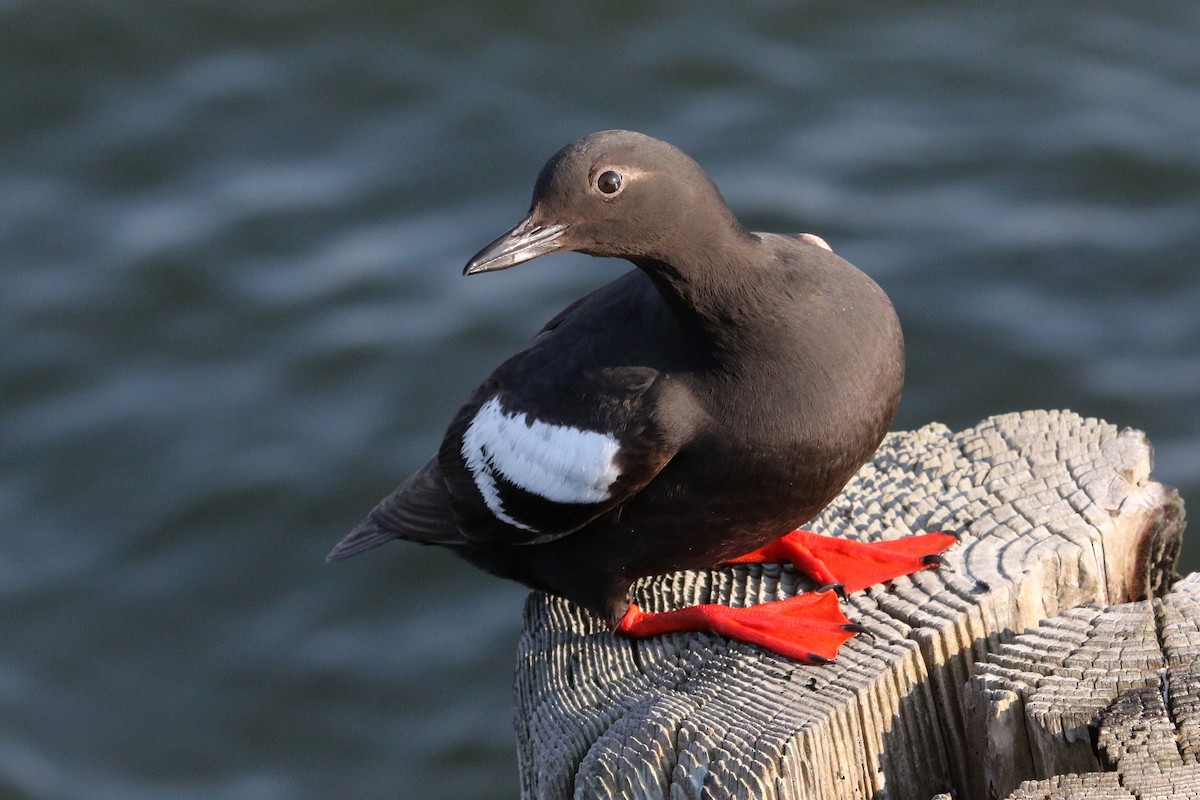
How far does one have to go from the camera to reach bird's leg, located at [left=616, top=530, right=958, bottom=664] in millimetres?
3486

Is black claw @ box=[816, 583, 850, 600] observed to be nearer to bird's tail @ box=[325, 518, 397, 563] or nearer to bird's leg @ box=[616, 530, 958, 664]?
bird's leg @ box=[616, 530, 958, 664]

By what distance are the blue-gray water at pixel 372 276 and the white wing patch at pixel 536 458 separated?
2.51m

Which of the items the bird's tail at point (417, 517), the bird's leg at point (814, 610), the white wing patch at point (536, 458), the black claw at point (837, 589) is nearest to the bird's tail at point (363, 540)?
the bird's tail at point (417, 517)

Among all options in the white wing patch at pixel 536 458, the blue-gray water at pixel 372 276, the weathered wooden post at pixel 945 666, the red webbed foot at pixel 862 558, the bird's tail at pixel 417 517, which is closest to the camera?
the weathered wooden post at pixel 945 666

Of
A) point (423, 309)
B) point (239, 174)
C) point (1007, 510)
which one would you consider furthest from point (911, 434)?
point (239, 174)

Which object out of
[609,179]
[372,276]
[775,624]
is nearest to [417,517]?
[775,624]

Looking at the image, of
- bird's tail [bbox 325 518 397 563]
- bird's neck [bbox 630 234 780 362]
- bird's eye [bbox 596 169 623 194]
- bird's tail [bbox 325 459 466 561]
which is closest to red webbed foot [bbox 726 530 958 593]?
bird's neck [bbox 630 234 780 362]

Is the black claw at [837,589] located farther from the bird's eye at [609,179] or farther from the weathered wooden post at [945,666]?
the bird's eye at [609,179]

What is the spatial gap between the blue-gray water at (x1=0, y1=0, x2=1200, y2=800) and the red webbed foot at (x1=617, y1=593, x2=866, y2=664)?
2.82 m

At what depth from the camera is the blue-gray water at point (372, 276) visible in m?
6.69

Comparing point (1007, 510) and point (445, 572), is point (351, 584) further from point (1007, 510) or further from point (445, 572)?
point (1007, 510)

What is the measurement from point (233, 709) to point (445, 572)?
121 centimetres

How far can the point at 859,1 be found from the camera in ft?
29.5

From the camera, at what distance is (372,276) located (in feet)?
26.2
